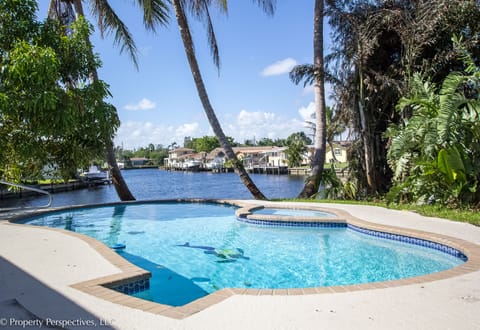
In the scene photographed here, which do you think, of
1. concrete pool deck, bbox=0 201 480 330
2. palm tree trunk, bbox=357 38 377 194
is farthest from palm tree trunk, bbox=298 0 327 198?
concrete pool deck, bbox=0 201 480 330

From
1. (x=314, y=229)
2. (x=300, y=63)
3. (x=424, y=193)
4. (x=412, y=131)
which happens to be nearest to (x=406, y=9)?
(x=300, y=63)

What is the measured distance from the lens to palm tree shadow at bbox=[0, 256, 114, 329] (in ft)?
10.7

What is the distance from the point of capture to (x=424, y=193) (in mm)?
10102

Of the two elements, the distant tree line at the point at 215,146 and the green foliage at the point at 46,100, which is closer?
the green foliage at the point at 46,100

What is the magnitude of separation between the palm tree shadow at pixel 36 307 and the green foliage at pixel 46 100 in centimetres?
544

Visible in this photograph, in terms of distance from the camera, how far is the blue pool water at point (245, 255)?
5688 millimetres

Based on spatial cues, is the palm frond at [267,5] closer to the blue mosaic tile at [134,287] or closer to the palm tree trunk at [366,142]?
the palm tree trunk at [366,142]

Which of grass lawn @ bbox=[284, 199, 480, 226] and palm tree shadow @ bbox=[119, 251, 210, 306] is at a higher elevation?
grass lawn @ bbox=[284, 199, 480, 226]

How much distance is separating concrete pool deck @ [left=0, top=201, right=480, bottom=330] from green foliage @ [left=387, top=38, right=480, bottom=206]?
4.50 meters

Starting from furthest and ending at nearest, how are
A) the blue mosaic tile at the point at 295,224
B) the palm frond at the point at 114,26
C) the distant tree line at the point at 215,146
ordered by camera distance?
the distant tree line at the point at 215,146 → the palm frond at the point at 114,26 → the blue mosaic tile at the point at 295,224

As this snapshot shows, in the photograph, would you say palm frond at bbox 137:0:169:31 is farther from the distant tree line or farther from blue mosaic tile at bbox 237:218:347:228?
the distant tree line

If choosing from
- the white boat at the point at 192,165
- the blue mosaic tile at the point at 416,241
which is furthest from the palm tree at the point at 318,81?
the white boat at the point at 192,165

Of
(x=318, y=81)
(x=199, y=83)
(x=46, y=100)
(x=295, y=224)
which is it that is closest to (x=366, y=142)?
(x=318, y=81)

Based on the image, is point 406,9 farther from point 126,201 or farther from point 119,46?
point 126,201
